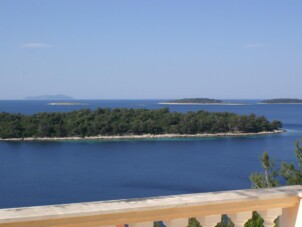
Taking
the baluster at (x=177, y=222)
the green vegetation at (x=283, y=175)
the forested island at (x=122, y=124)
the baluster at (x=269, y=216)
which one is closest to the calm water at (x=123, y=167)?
the forested island at (x=122, y=124)

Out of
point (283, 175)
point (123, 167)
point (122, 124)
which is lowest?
point (123, 167)

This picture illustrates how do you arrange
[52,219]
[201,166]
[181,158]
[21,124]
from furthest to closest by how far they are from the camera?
[21,124] → [181,158] → [201,166] → [52,219]

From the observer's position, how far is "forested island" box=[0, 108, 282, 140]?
40.8 meters

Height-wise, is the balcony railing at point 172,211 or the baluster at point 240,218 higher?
the balcony railing at point 172,211

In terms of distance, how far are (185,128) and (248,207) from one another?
41.1m

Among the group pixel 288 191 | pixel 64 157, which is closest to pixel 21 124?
pixel 64 157

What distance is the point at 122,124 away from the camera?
41906mm

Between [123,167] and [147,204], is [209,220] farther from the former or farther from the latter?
[123,167]

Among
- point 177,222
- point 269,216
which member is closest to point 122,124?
point 269,216

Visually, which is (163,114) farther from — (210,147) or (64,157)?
(64,157)

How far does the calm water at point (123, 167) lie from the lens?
19.6m

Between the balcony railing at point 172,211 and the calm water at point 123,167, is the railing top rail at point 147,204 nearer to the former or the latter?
the balcony railing at point 172,211

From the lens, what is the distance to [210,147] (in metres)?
34.3

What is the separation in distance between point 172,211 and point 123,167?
24.8 meters
